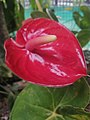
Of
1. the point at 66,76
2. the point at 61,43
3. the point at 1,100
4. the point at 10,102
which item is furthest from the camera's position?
the point at 1,100

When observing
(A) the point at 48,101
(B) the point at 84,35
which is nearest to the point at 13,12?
(B) the point at 84,35

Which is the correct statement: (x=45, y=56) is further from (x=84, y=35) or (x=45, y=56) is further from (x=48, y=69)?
(x=84, y=35)

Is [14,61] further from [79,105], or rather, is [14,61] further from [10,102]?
[10,102]

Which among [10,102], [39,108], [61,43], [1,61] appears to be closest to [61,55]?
[61,43]

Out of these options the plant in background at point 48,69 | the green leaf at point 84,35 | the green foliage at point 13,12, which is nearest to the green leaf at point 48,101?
the plant in background at point 48,69

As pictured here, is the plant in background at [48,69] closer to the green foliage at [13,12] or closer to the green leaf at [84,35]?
the green leaf at [84,35]

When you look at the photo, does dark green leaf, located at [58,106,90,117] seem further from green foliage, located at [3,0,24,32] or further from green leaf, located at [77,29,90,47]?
Answer: green foliage, located at [3,0,24,32]
